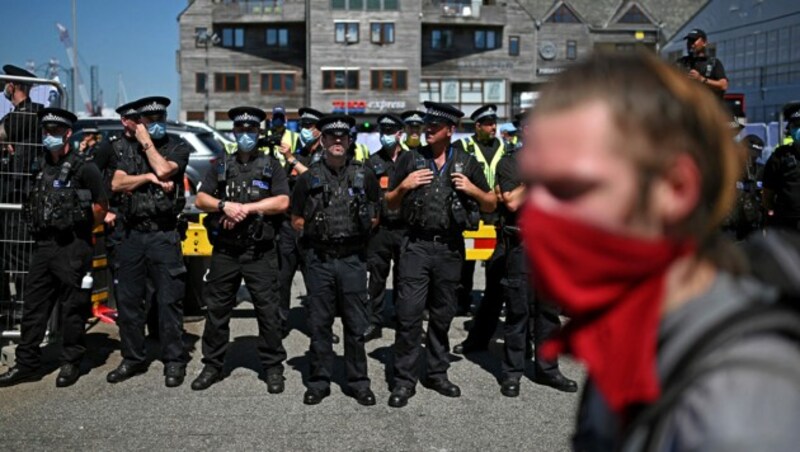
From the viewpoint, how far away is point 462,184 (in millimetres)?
6582

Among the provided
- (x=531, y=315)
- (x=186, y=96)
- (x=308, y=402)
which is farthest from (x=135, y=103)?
(x=186, y=96)

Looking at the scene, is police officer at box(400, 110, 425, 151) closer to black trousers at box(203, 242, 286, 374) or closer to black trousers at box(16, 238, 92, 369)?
black trousers at box(203, 242, 286, 374)

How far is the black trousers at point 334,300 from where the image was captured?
6.64 metres

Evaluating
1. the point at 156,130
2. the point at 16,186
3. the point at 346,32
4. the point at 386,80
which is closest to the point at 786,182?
the point at 156,130

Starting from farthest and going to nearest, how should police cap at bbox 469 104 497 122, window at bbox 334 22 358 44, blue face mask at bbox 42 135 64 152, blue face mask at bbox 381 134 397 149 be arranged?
window at bbox 334 22 358 44
blue face mask at bbox 381 134 397 149
police cap at bbox 469 104 497 122
blue face mask at bbox 42 135 64 152

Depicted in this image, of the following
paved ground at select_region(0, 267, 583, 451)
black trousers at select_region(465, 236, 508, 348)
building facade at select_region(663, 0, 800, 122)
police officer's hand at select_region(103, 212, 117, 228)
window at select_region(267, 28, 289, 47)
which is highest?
window at select_region(267, 28, 289, 47)

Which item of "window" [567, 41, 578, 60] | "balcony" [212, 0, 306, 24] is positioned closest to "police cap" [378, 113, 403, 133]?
"balcony" [212, 0, 306, 24]

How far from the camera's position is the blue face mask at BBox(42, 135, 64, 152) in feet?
22.4

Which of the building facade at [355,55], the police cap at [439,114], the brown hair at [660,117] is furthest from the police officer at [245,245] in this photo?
the building facade at [355,55]

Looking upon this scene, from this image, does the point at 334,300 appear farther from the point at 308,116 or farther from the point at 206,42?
the point at 206,42

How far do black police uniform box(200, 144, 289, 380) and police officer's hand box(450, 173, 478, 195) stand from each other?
1.48 metres

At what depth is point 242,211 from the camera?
22.2 ft

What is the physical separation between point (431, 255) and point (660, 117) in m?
5.58

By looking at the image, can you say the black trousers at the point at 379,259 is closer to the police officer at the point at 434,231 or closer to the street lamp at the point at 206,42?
the police officer at the point at 434,231
